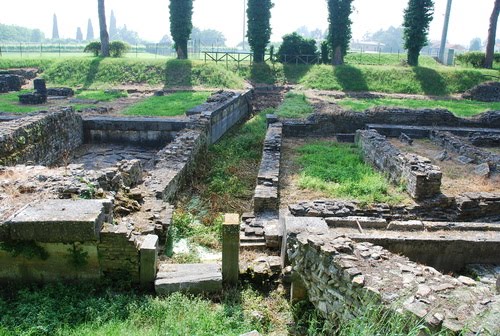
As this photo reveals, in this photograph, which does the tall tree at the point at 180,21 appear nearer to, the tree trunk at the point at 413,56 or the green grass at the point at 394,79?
the green grass at the point at 394,79

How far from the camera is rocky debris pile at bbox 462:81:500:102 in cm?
2869

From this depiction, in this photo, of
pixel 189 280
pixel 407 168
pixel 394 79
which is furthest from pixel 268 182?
pixel 394 79

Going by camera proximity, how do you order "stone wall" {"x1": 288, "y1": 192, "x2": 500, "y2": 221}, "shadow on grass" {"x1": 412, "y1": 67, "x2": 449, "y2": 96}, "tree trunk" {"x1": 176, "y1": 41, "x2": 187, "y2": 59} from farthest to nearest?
"tree trunk" {"x1": 176, "y1": 41, "x2": 187, "y2": 59} → "shadow on grass" {"x1": 412, "y1": 67, "x2": 449, "y2": 96} → "stone wall" {"x1": 288, "y1": 192, "x2": 500, "y2": 221}

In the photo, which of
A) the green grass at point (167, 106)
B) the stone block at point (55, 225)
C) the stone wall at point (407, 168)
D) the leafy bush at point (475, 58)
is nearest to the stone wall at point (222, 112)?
the green grass at point (167, 106)

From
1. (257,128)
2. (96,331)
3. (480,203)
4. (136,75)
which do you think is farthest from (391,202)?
(136,75)

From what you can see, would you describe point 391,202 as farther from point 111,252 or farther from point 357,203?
point 111,252

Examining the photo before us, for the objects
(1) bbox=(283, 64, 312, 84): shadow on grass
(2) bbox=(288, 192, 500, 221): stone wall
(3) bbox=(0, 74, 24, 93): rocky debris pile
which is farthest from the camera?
(1) bbox=(283, 64, 312, 84): shadow on grass

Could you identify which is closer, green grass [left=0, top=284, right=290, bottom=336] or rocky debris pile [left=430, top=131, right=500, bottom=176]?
green grass [left=0, top=284, right=290, bottom=336]

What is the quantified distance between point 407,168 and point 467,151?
4.59m

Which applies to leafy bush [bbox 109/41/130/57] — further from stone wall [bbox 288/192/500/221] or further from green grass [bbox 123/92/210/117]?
stone wall [bbox 288/192/500/221]

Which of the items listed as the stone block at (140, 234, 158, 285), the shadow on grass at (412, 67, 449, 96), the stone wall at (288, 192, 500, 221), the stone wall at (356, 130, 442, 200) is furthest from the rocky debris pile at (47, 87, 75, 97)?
the shadow on grass at (412, 67, 449, 96)

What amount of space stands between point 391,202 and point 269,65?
2601 centimetres

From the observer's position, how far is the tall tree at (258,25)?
3422 cm

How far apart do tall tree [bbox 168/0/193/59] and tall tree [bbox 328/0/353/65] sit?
1090 cm
